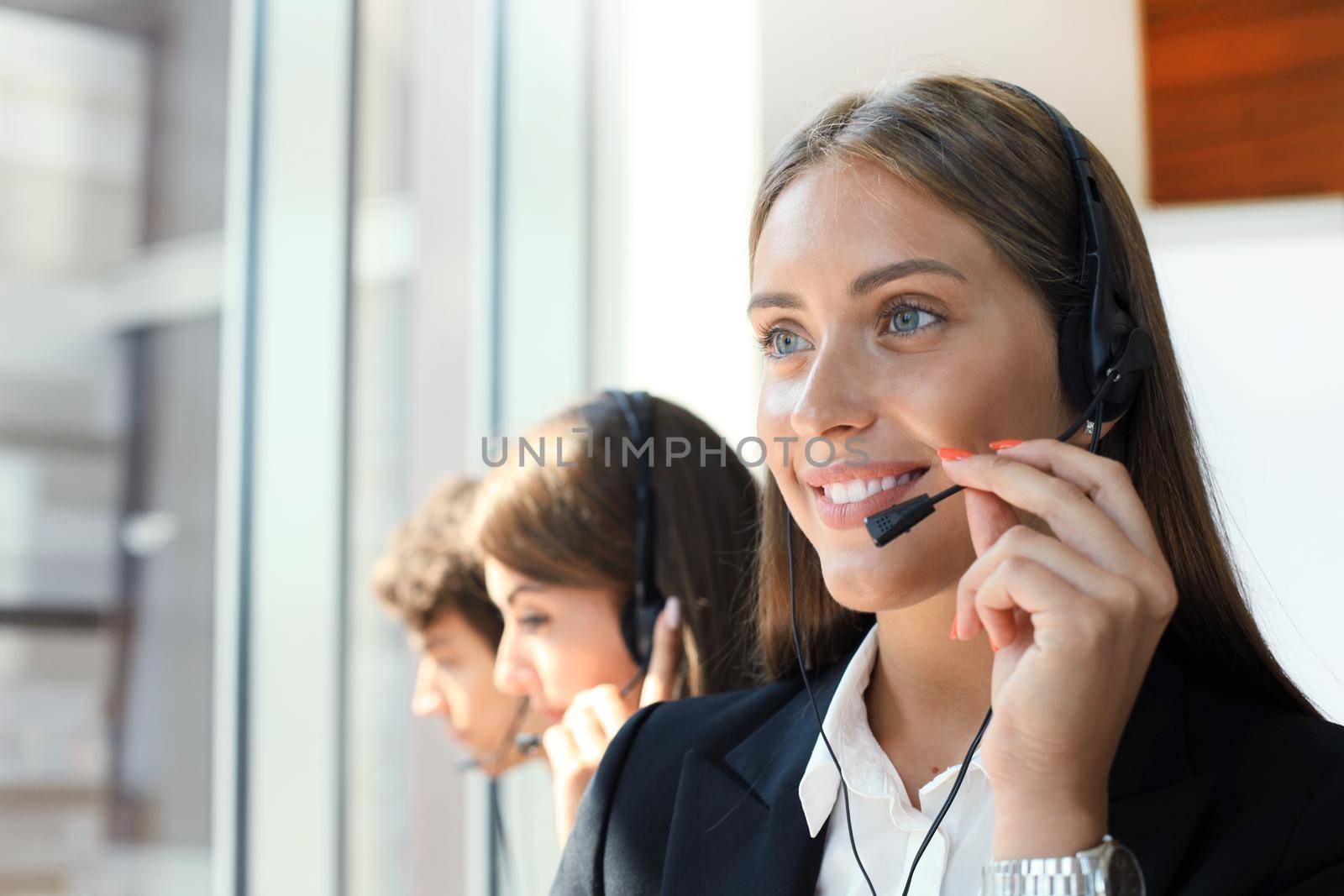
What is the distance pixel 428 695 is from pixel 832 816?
1.20 m

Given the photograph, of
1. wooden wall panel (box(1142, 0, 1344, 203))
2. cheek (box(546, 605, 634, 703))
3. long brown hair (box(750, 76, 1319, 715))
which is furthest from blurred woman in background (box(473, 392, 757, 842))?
wooden wall panel (box(1142, 0, 1344, 203))

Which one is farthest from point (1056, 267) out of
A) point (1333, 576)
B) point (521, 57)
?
point (521, 57)

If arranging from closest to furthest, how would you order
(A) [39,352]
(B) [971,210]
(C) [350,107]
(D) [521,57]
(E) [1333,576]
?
(B) [971,210], (A) [39,352], (E) [1333,576], (C) [350,107], (D) [521,57]

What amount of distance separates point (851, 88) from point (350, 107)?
143cm

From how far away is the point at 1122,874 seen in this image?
0.94m

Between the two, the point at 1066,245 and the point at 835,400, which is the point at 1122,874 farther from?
the point at 1066,245

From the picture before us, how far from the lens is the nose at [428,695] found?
7.29ft

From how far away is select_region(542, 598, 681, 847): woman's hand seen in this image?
1678 millimetres

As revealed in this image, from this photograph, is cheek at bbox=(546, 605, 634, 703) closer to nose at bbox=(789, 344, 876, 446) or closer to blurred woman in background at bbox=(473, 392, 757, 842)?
blurred woman in background at bbox=(473, 392, 757, 842)

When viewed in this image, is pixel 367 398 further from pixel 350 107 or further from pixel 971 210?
pixel 971 210

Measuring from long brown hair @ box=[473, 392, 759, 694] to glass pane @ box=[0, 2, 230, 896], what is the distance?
26.3 inches

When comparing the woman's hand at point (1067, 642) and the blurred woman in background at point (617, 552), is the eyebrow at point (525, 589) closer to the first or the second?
the blurred woman in background at point (617, 552)

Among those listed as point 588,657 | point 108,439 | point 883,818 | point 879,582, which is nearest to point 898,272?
point 879,582

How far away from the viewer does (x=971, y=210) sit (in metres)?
1.16
